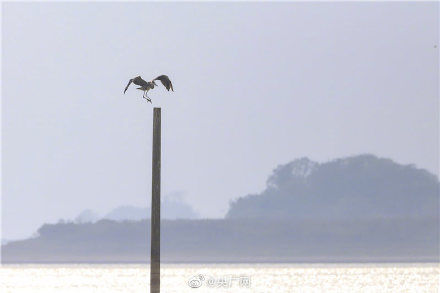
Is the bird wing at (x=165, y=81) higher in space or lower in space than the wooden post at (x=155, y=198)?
higher

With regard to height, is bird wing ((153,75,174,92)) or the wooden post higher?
bird wing ((153,75,174,92))

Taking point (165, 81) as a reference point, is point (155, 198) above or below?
below

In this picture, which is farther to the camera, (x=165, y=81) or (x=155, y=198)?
(x=165, y=81)

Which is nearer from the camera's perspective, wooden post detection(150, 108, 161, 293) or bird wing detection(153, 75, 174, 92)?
wooden post detection(150, 108, 161, 293)

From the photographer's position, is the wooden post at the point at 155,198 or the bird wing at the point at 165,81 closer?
the wooden post at the point at 155,198
